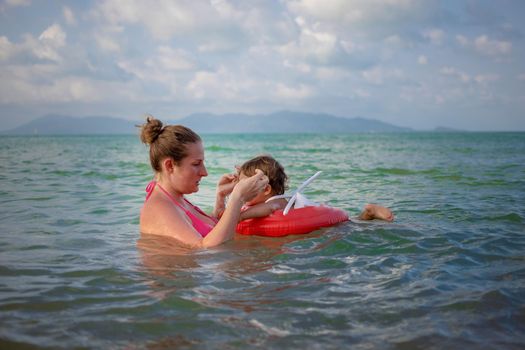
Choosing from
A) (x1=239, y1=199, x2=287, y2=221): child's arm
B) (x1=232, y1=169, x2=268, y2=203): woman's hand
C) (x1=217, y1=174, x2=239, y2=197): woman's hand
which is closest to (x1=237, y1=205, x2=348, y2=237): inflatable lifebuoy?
(x1=239, y1=199, x2=287, y2=221): child's arm

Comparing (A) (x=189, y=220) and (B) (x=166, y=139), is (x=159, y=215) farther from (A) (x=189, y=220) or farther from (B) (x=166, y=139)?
(B) (x=166, y=139)

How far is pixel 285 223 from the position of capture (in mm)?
4961

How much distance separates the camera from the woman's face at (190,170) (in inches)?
174

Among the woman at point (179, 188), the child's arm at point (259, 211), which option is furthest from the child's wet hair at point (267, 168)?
the woman at point (179, 188)

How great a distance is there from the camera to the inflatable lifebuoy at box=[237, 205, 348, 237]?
16.2 feet

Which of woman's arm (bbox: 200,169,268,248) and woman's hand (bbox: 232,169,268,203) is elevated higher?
woman's hand (bbox: 232,169,268,203)

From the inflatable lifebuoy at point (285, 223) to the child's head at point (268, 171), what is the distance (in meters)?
0.34

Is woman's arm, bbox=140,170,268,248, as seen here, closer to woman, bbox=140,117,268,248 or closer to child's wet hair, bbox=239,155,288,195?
woman, bbox=140,117,268,248

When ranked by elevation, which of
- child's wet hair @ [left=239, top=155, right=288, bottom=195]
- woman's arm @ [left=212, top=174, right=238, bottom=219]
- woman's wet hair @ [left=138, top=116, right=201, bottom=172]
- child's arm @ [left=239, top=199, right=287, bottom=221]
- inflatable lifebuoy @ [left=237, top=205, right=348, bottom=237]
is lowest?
inflatable lifebuoy @ [left=237, top=205, right=348, bottom=237]

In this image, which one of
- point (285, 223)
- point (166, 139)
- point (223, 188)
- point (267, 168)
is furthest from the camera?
point (223, 188)

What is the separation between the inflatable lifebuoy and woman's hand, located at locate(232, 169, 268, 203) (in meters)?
0.70

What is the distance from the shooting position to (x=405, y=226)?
5.40 m

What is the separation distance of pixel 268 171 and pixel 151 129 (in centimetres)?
143

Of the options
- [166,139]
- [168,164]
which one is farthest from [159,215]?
[166,139]
